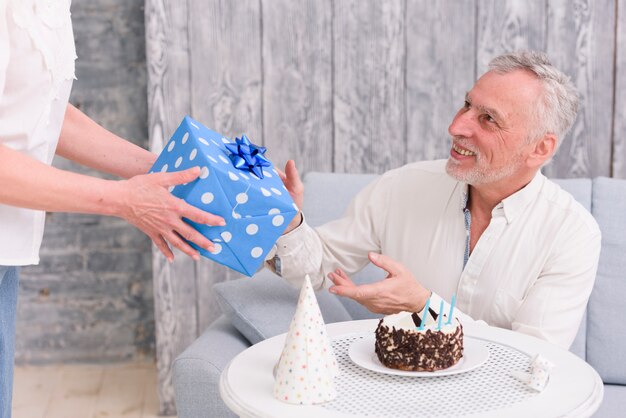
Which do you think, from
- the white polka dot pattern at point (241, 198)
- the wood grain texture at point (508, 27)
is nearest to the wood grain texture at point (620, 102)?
the wood grain texture at point (508, 27)

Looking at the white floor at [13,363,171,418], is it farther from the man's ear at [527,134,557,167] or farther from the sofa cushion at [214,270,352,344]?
the man's ear at [527,134,557,167]

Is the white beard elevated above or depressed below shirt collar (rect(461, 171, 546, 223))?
above

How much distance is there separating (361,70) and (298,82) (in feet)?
0.65

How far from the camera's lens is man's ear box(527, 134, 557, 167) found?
205 cm

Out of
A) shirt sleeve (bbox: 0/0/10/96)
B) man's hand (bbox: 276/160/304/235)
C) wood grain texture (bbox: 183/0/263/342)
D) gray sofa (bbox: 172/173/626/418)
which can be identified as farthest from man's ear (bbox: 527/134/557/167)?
shirt sleeve (bbox: 0/0/10/96)

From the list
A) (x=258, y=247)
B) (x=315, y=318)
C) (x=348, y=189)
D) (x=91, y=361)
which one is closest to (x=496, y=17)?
(x=348, y=189)

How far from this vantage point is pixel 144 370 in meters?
3.16

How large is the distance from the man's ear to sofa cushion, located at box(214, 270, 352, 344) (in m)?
0.61

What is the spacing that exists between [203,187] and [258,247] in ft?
0.53

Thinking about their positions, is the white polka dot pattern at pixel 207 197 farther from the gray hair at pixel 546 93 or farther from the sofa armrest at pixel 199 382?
the gray hair at pixel 546 93

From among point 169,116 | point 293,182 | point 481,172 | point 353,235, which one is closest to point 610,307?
point 481,172

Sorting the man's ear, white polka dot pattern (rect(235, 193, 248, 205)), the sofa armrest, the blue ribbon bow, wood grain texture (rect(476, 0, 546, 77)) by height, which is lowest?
the sofa armrest

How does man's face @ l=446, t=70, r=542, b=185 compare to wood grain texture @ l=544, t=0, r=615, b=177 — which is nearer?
man's face @ l=446, t=70, r=542, b=185

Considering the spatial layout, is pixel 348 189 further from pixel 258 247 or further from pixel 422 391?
pixel 422 391
